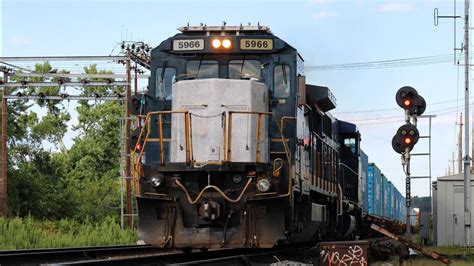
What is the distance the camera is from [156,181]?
11320mm

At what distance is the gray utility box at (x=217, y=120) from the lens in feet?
37.7

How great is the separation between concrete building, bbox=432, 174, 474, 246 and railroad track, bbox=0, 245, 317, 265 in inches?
354

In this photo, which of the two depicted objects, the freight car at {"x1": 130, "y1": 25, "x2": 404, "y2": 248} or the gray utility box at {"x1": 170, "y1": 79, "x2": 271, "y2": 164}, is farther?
the gray utility box at {"x1": 170, "y1": 79, "x2": 271, "y2": 164}

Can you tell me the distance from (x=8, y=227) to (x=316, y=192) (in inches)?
389

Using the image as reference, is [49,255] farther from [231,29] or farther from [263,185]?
[231,29]

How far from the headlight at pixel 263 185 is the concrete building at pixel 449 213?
43.0ft

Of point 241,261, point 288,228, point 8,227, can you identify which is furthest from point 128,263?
point 8,227

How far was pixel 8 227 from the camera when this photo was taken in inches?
818

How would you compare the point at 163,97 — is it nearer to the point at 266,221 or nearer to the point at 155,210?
the point at 155,210

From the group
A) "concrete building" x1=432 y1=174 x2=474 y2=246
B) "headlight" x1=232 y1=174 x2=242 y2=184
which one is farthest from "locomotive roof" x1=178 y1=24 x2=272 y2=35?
"concrete building" x1=432 y1=174 x2=474 y2=246

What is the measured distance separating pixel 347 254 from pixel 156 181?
3.14 meters

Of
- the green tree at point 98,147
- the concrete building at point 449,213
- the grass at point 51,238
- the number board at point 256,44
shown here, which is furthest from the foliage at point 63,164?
the number board at point 256,44

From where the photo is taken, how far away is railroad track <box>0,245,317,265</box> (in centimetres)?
1086

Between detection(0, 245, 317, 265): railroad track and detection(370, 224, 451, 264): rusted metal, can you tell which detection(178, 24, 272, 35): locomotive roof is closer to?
detection(0, 245, 317, 265): railroad track
